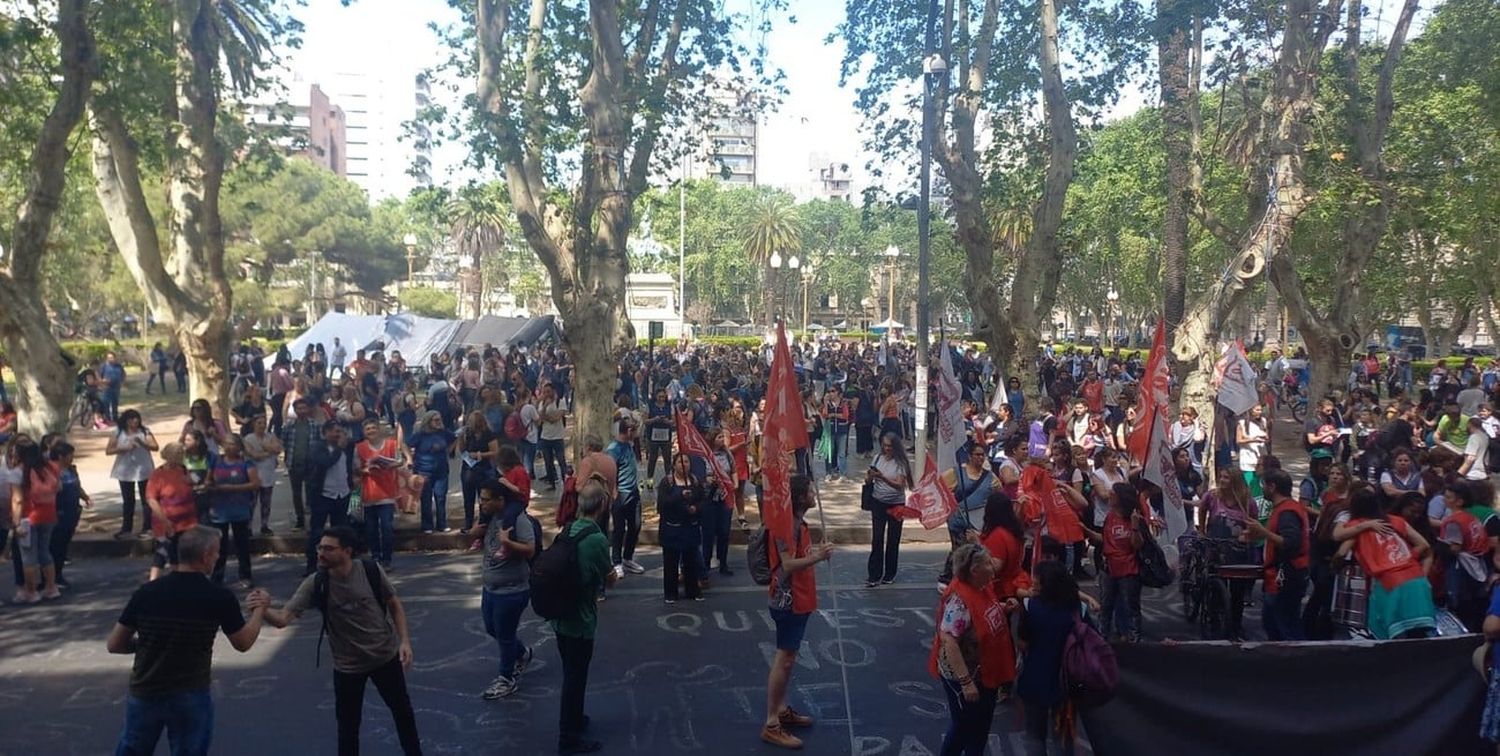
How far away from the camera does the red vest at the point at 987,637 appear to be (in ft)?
16.8

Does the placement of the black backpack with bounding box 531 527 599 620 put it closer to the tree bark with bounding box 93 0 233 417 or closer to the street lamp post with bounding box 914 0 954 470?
the street lamp post with bounding box 914 0 954 470

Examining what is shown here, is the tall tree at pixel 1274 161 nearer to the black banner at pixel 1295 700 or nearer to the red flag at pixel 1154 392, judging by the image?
the red flag at pixel 1154 392

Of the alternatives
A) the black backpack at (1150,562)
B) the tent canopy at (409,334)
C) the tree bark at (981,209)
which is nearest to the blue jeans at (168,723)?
the black backpack at (1150,562)

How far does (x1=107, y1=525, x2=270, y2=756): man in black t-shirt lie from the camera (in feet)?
14.8

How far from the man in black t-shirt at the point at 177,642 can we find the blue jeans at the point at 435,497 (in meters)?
6.59

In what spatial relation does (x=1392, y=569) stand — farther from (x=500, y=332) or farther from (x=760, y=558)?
(x=500, y=332)

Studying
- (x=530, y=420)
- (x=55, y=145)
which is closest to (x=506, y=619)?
(x=530, y=420)

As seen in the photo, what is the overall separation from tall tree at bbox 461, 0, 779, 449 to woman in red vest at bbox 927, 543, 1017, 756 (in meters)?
8.47

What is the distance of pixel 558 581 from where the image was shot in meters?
5.82

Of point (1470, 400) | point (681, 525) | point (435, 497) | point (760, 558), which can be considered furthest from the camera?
point (1470, 400)

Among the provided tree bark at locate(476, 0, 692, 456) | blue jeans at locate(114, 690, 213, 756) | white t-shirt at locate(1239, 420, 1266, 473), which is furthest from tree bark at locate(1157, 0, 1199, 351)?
blue jeans at locate(114, 690, 213, 756)

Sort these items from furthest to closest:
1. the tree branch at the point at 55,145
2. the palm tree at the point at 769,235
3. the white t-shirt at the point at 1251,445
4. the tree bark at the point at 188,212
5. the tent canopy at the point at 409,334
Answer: the palm tree at the point at 769,235
the tent canopy at the point at 409,334
the tree bark at the point at 188,212
the white t-shirt at the point at 1251,445
the tree branch at the point at 55,145

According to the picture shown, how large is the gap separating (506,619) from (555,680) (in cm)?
71

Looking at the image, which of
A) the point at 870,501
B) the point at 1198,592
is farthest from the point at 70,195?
the point at 1198,592
